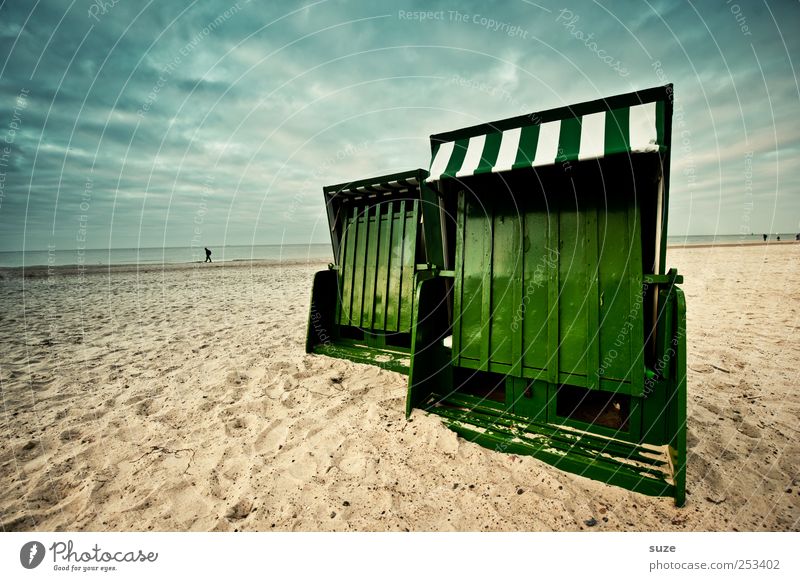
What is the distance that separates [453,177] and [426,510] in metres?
3.02

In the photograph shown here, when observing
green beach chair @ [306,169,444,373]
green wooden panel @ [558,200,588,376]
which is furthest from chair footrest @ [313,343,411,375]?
green wooden panel @ [558,200,588,376]

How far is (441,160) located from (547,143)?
3.71 ft

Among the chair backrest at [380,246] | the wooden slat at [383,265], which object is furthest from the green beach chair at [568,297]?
the wooden slat at [383,265]

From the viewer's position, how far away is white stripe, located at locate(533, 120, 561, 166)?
9.94 ft

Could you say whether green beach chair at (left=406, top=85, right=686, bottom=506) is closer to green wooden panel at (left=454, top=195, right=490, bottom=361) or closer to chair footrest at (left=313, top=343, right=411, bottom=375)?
green wooden panel at (left=454, top=195, right=490, bottom=361)

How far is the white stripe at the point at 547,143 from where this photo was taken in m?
3.03

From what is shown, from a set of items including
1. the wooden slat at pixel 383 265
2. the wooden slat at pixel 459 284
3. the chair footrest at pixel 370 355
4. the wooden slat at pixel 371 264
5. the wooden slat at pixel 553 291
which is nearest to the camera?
the wooden slat at pixel 553 291

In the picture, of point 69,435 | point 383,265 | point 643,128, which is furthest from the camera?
point 383,265

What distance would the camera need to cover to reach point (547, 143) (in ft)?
10.4

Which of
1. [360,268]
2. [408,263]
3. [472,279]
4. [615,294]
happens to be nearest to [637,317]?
[615,294]

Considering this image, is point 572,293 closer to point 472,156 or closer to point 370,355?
point 472,156

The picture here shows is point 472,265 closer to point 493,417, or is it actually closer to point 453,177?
point 453,177

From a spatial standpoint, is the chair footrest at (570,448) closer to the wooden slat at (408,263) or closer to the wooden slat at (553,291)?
the wooden slat at (553,291)

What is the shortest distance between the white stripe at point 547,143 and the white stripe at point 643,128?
23.4 inches
